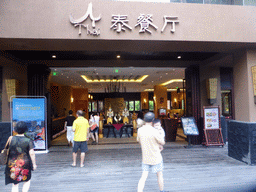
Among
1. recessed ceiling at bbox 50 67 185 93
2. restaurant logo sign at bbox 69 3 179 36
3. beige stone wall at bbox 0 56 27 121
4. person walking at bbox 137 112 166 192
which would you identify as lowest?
person walking at bbox 137 112 166 192

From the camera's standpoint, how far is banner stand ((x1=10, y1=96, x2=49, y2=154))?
579cm

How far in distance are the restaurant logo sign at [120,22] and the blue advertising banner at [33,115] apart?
2.95 meters

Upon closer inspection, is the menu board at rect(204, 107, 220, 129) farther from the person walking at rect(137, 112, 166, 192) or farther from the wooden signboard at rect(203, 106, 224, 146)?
the person walking at rect(137, 112, 166, 192)

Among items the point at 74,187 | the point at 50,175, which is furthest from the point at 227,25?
the point at 50,175

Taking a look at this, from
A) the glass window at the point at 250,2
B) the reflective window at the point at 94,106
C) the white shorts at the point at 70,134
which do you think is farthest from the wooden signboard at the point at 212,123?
the reflective window at the point at 94,106

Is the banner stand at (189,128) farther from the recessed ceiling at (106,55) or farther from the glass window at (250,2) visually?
the glass window at (250,2)

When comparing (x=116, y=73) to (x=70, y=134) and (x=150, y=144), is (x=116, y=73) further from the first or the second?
(x=150, y=144)

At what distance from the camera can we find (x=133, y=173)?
4.30 m

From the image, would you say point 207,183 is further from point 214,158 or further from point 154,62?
point 154,62

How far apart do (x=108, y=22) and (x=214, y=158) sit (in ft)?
15.2

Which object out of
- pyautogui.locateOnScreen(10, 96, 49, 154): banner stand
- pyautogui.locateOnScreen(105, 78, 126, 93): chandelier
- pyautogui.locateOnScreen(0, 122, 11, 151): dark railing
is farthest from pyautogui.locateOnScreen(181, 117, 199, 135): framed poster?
pyautogui.locateOnScreen(105, 78, 126, 93): chandelier

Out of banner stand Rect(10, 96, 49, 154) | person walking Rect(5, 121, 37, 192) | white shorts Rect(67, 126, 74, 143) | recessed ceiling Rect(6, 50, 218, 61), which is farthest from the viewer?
white shorts Rect(67, 126, 74, 143)

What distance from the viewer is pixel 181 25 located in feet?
15.1

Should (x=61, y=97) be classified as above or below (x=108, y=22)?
below
